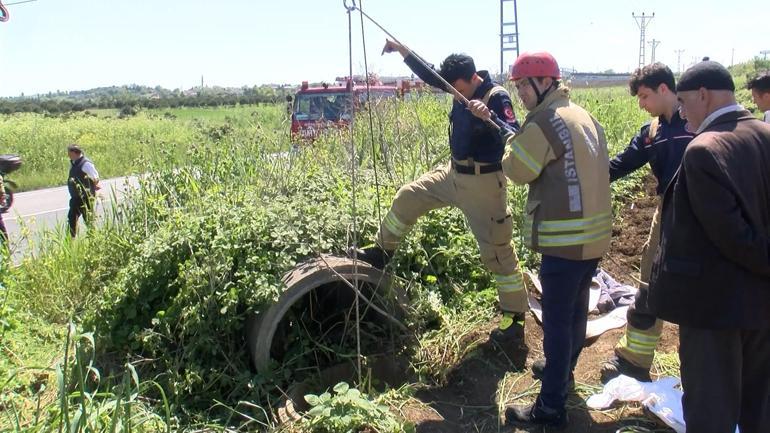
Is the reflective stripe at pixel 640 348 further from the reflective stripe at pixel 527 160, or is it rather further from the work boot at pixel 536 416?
the reflective stripe at pixel 527 160

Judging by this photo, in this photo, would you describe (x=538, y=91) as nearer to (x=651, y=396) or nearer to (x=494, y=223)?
(x=494, y=223)

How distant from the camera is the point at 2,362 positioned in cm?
396

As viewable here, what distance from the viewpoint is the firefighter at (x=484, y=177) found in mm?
4000

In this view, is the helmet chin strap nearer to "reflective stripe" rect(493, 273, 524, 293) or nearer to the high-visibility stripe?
the high-visibility stripe

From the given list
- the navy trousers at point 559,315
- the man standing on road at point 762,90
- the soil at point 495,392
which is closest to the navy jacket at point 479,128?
the navy trousers at point 559,315

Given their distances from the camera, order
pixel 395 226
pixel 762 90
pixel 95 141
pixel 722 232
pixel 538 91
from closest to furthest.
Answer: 1. pixel 722 232
2. pixel 538 91
3. pixel 395 226
4. pixel 762 90
5. pixel 95 141

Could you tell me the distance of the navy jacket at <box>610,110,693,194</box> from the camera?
3471 millimetres

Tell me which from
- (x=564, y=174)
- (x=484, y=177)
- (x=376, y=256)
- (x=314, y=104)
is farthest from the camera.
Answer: (x=314, y=104)

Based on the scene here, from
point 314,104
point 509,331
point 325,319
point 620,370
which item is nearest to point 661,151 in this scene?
point 620,370

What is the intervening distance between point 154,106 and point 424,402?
55.4m

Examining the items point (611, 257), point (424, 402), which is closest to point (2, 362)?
point (424, 402)

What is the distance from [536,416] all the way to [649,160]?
1.60 m

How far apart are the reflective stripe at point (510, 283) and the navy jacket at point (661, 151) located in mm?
882

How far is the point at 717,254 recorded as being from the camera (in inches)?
93.7
